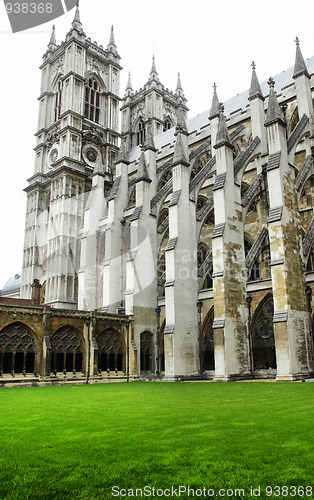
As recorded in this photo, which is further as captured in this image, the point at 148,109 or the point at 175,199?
the point at 148,109

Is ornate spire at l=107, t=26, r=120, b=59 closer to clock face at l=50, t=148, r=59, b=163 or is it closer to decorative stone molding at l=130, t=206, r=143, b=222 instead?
clock face at l=50, t=148, r=59, b=163

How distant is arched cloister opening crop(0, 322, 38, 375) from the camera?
22000 millimetres

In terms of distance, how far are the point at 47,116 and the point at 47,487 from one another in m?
48.7

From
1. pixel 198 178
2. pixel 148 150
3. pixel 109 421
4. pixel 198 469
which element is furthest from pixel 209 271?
pixel 198 469

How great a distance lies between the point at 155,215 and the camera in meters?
31.1

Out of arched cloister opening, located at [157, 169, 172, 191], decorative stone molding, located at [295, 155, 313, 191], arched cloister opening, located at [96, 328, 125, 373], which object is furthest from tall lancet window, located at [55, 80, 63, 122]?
decorative stone molding, located at [295, 155, 313, 191]

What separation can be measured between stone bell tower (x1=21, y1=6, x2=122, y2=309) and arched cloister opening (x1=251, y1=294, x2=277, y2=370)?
19.7m

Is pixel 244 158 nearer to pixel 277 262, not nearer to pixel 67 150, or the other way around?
pixel 277 262

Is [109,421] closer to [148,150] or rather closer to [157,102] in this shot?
[148,150]

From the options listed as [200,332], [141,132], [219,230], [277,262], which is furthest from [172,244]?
[141,132]

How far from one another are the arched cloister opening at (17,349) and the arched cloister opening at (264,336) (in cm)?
1199

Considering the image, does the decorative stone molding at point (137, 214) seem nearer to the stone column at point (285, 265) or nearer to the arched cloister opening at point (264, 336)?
the stone column at point (285, 265)

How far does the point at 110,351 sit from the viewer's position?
2636cm

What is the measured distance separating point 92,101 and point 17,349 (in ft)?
110
